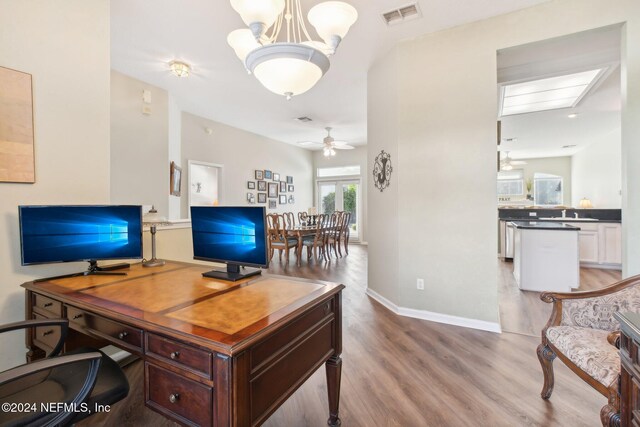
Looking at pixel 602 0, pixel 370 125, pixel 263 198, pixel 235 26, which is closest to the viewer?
pixel 602 0

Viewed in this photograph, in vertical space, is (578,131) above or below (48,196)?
above

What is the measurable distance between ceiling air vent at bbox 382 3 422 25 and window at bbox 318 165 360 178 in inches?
232

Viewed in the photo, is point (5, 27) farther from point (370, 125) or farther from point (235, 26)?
point (370, 125)

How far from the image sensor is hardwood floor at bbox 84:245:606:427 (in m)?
1.58

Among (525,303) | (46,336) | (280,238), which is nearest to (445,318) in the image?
(525,303)

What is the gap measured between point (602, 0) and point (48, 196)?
432cm

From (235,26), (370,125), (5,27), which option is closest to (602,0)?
(370,125)

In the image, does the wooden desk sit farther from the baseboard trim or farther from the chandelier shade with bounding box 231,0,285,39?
the baseboard trim

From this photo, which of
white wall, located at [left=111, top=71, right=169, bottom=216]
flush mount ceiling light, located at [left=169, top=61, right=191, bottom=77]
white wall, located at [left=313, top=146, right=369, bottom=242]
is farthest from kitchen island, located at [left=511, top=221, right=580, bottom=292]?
white wall, located at [left=111, top=71, right=169, bottom=216]

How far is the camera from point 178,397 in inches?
39.7

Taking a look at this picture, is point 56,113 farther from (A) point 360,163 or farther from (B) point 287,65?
(A) point 360,163

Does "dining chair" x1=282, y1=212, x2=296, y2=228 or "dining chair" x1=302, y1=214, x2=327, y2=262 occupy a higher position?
"dining chair" x1=282, y1=212, x2=296, y2=228

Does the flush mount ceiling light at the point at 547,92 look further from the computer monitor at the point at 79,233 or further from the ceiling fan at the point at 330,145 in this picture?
the computer monitor at the point at 79,233

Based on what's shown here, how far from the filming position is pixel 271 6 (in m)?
1.39
